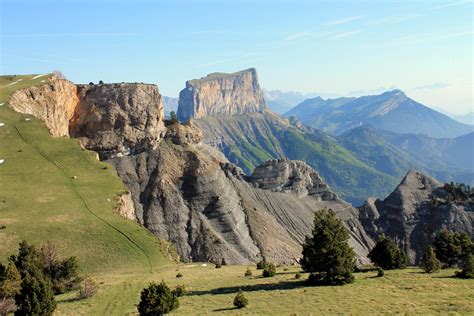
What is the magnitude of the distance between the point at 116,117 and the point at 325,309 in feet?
365

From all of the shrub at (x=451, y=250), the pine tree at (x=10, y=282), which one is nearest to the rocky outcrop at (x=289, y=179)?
the shrub at (x=451, y=250)

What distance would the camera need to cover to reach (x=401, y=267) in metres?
64.1

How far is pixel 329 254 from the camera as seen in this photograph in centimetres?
5450

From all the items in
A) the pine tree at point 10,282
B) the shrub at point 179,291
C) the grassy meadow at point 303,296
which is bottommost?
the grassy meadow at point 303,296

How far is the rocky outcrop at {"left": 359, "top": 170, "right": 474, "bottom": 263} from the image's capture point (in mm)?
152750

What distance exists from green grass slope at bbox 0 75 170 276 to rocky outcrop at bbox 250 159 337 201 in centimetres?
6408

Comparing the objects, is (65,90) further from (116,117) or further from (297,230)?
(297,230)

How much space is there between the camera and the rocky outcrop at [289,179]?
166 m

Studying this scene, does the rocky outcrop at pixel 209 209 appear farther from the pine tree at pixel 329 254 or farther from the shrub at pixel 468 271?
the shrub at pixel 468 271

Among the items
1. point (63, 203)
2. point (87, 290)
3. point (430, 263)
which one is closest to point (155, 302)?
point (87, 290)

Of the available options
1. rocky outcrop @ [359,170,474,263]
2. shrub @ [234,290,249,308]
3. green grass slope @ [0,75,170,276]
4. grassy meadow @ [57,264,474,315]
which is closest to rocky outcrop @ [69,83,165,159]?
green grass slope @ [0,75,170,276]

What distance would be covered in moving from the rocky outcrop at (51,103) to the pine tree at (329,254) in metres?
89.0

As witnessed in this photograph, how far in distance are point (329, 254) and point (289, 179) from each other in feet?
381

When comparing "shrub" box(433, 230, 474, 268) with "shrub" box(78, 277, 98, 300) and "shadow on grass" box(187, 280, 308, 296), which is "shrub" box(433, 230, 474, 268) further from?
"shrub" box(78, 277, 98, 300)
